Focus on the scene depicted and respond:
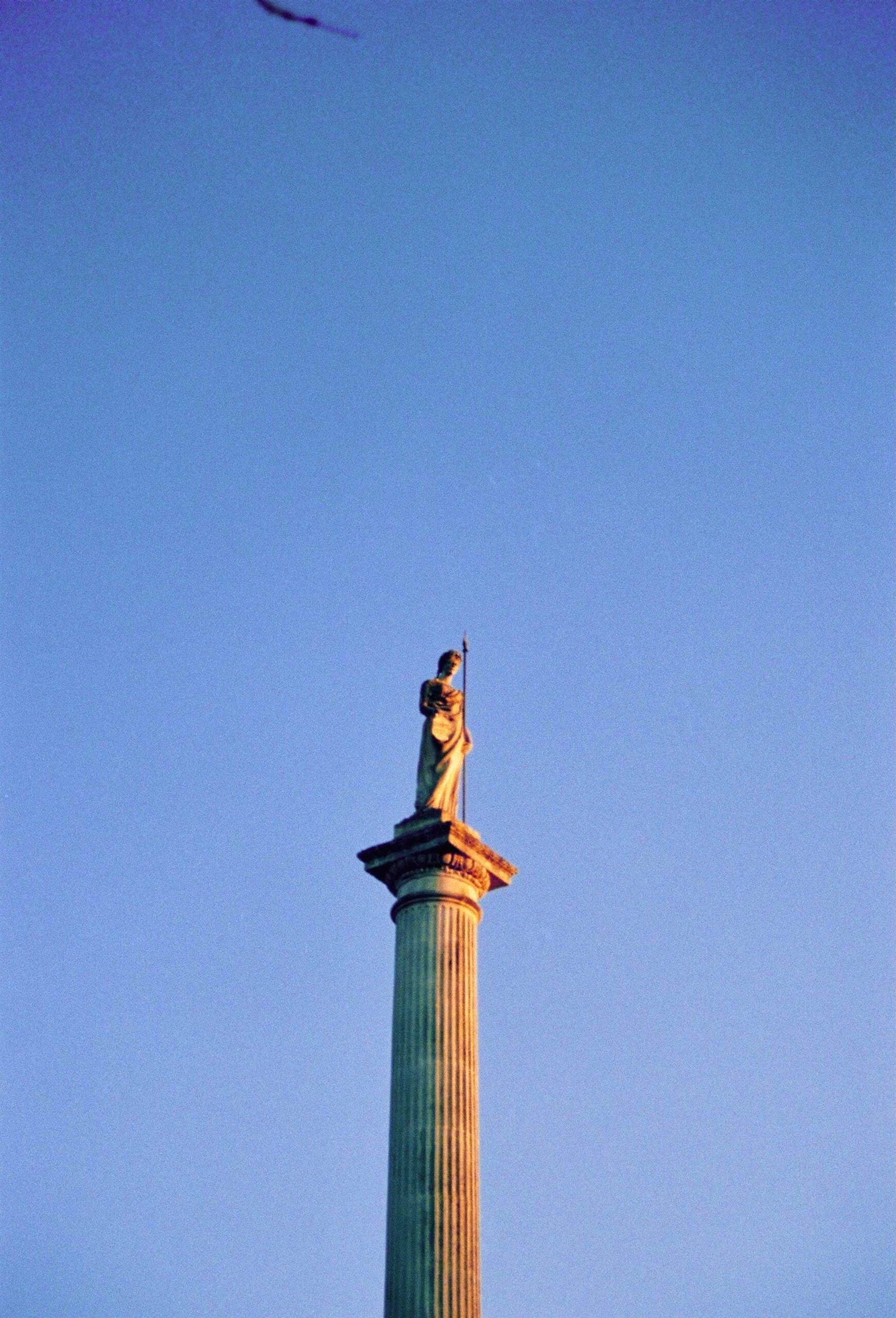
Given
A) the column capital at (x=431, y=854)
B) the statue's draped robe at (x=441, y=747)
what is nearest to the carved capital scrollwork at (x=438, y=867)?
the column capital at (x=431, y=854)

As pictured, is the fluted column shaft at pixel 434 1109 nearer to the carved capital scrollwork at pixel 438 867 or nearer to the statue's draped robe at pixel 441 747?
the carved capital scrollwork at pixel 438 867

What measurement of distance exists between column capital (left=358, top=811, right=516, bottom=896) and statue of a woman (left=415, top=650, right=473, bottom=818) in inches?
15.8

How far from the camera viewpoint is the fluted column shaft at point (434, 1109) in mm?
16406

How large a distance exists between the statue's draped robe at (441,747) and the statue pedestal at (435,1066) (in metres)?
0.51

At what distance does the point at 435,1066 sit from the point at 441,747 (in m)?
5.00

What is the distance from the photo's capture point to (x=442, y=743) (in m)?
21.0

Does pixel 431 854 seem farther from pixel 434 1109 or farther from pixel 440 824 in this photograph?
pixel 434 1109

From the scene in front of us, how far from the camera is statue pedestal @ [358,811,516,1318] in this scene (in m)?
16.5

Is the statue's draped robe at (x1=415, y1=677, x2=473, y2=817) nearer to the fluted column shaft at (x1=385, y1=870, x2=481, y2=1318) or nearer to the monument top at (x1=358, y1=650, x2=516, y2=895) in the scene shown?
the monument top at (x1=358, y1=650, x2=516, y2=895)

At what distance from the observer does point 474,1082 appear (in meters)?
18.1

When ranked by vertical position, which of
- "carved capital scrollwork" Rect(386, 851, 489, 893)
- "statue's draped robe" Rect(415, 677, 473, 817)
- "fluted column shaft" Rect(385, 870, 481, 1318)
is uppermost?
"statue's draped robe" Rect(415, 677, 473, 817)

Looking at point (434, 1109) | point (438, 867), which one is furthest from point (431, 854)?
point (434, 1109)

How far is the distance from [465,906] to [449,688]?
386 centimetres

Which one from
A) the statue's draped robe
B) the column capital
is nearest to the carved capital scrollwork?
the column capital
